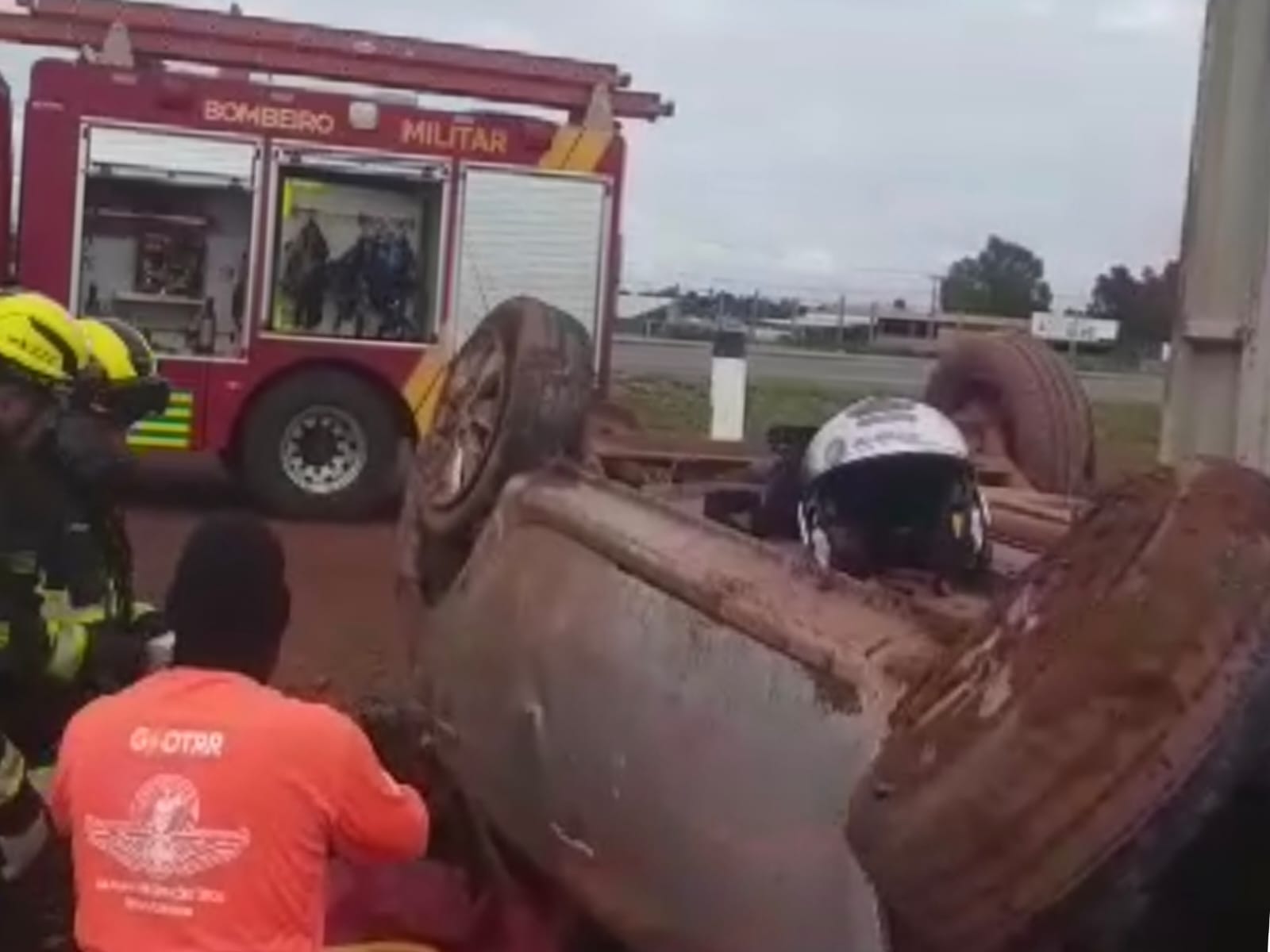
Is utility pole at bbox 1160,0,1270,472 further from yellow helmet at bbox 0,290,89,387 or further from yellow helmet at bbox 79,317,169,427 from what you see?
yellow helmet at bbox 79,317,169,427

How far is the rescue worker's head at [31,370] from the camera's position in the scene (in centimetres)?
428

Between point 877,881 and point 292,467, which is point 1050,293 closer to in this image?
point 292,467

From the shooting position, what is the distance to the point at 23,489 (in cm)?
429

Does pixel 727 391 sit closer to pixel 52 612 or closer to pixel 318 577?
pixel 318 577

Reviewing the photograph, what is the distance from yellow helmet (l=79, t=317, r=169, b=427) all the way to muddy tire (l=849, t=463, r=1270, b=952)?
231 cm

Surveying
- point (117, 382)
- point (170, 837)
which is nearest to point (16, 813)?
point (117, 382)

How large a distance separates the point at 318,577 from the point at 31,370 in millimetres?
7454

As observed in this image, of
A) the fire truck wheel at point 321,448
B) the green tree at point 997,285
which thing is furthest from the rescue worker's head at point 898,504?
the green tree at point 997,285

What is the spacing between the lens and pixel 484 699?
4340 mm

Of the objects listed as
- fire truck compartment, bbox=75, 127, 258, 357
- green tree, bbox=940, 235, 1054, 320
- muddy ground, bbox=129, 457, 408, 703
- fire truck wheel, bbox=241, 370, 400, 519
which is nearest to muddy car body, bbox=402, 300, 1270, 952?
muddy ground, bbox=129, 457, 408, 703

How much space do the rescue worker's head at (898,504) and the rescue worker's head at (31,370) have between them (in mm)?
1415

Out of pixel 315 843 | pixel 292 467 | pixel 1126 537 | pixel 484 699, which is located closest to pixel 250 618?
pixel 315 843

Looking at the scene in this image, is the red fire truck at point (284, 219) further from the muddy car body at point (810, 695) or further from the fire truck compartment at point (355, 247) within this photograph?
the muddy car body at point (810, 695)

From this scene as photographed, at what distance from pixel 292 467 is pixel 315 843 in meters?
11.2
